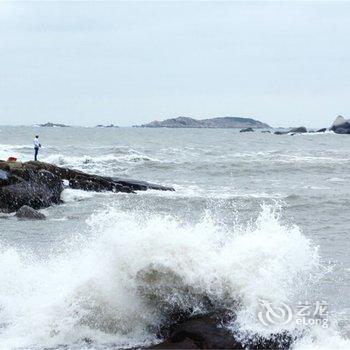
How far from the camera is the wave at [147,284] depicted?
7.51 metres

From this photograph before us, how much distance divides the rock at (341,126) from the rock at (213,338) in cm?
10833

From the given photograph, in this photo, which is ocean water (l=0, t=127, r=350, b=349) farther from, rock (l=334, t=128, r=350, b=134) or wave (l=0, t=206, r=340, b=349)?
rock (l=334, t=128, r=350, b=134)

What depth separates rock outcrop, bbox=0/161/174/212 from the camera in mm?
19078

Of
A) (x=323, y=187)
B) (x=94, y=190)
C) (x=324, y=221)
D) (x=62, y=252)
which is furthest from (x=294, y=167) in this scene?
(x=62, y=252)

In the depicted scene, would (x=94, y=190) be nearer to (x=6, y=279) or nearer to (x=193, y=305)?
(x=6, y=279)

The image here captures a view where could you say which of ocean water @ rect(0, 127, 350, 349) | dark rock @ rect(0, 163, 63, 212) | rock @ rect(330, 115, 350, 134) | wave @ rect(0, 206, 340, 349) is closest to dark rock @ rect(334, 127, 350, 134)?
rock @ rect(330, 115, 350, 134)

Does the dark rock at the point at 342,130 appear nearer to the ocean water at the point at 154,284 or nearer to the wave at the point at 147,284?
the ocean water at the point at 154,284

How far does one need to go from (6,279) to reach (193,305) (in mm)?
3356

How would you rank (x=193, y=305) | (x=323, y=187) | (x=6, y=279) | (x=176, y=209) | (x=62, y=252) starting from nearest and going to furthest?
(x=193, y=305)
(x=6, y=279)
(x=62, y=252)
(x=176, y=209)
(x=323, y=187)

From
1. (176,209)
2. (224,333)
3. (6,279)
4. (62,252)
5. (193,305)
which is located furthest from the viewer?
(176,209)

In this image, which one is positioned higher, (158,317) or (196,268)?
(196,268)

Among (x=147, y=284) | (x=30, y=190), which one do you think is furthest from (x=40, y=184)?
(x=147, y=284)

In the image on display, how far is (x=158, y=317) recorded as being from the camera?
7551 mm

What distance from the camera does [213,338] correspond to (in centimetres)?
682
